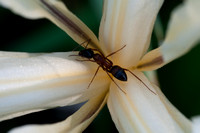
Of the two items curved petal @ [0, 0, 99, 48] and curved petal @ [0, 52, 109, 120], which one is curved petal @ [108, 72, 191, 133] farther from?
curved petal @ [0, 0, 99, 48]

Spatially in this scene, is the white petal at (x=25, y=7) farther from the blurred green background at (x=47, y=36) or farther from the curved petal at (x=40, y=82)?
the blurred green background at (x=47, y=36)

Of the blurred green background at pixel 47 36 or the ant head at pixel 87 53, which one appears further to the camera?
the blurred green background at pixel 47 36

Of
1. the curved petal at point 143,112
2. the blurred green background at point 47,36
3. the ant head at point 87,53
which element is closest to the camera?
the curved petal at point 143,112

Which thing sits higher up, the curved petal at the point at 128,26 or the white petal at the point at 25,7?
the white petal at the point at 25,7

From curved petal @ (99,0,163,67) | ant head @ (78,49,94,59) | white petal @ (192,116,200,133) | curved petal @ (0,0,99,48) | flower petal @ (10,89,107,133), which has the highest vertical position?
curved petal @ (0,0,99,48)

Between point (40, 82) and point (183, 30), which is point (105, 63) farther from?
point (183, 30)

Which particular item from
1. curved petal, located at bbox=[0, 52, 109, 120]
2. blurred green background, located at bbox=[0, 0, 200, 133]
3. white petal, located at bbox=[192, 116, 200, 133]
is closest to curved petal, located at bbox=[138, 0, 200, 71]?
white petal, located at bbox=[192, 116, 200, 133]

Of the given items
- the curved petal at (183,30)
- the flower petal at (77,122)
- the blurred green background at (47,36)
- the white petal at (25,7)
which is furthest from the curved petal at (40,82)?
the blurred green background at (47,36)

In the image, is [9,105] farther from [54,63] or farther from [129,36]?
[129,36]
